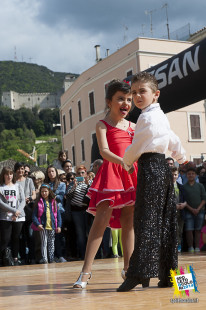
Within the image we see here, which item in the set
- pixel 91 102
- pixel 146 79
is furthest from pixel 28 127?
pixel 146 79

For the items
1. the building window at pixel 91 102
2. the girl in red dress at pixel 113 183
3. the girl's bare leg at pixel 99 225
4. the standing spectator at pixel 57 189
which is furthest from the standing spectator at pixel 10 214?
the building window at pixel 91 102

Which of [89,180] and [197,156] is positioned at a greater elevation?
[197,156]

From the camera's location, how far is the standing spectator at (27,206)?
9422 millimetres

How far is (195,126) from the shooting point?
33.3 metres

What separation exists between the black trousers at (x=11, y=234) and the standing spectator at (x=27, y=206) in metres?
0.62

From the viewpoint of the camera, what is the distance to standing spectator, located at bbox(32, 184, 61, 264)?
9023mm

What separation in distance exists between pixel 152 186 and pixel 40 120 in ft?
505

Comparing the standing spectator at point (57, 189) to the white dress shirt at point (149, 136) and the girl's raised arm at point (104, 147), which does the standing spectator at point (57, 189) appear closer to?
the girl's raised arm at point (104, 147)

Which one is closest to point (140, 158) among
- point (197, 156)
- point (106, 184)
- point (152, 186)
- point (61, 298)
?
point (152, 186)

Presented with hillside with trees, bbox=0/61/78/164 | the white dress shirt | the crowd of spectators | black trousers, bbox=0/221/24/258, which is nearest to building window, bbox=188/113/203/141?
the crowd of spectators

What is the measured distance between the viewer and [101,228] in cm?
407

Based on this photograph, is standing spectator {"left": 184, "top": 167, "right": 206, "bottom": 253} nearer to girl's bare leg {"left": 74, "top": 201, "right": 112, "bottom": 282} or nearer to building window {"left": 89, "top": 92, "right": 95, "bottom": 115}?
girl's bare leg {"left": 74, "top": 201, "right": 112, "bottom": 282}

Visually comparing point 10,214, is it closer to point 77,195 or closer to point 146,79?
point 77,195

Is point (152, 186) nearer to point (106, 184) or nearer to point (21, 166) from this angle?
point (106, 184)
